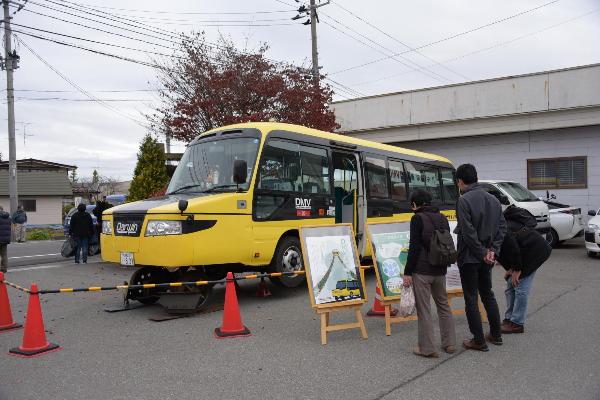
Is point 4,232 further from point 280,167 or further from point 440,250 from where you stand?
point 440,250

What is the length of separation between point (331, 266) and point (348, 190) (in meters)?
4.05

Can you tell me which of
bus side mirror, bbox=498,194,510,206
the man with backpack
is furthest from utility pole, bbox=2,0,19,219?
the man with backpack

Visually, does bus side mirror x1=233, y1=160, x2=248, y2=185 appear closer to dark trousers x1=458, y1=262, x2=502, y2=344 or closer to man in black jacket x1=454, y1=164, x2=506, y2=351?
man in black jacket x1=454, y1=164, x2=506, y2=351

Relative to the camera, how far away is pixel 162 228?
7.21 metres

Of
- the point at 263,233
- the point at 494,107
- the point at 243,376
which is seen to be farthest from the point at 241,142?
the point at 494,107

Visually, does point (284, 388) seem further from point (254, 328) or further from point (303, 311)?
point (303, 311)

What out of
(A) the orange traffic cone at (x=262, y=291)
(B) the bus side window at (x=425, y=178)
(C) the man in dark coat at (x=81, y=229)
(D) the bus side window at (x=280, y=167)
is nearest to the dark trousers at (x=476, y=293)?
(D) the bus side window at (x=280, y=167)

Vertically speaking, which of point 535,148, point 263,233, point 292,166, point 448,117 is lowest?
point 263,233

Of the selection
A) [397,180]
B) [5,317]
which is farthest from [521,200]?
[5,317]

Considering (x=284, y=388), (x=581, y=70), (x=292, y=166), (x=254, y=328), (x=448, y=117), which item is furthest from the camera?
(x=448, y=117)

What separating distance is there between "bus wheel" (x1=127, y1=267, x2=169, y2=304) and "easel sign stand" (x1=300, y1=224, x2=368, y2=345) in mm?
3069

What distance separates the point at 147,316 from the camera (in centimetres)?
770

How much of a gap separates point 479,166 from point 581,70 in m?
5.12

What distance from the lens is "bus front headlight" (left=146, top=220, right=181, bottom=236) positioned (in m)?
7.15
